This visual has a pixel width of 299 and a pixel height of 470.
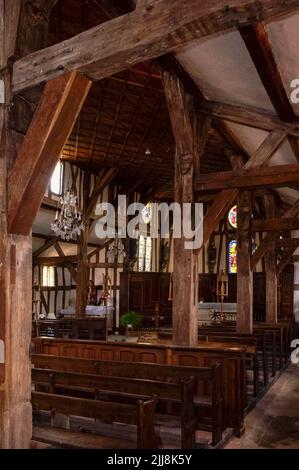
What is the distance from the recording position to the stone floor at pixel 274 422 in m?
5.09

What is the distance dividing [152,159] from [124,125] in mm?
3185

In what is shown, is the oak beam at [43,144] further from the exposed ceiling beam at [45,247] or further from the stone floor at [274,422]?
the exposed ceiling beam at [45,247]

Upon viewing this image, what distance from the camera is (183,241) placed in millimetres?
6398

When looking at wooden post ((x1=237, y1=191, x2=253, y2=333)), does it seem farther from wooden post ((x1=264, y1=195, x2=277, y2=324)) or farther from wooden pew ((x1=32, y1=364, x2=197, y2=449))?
wooden pew ((x1=32, y1=364, x2=197, y2=449))

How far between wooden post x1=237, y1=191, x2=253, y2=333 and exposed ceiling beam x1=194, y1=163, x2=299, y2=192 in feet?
11.0

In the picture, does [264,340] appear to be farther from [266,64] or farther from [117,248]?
[117,248]

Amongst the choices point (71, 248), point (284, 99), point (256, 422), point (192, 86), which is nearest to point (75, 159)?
point (71, 248)

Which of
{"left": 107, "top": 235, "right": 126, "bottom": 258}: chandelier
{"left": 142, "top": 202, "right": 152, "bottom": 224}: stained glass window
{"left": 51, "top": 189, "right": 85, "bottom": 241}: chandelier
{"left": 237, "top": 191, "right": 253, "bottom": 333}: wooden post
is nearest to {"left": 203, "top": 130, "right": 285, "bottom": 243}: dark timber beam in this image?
{"left": 237, "top": 191, "right": 253, "bottom": 333}: wooden post

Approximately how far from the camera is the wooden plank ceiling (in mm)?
7715

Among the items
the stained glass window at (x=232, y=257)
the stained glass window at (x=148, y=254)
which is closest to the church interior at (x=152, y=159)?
the stained glass window at (x=148, y=254)

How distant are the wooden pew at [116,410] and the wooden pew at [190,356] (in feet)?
5.03

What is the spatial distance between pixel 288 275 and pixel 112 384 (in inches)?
631

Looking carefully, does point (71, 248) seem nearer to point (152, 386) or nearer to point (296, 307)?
point (296, 307)

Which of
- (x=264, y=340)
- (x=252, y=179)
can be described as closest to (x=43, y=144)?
(x=252, y=179)
